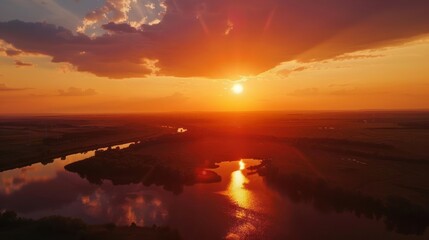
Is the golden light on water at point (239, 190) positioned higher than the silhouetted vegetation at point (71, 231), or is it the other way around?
the silhouetted vegetation at point (71, 231)

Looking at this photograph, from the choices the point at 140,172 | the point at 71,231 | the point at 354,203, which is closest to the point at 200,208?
the point at 71,231

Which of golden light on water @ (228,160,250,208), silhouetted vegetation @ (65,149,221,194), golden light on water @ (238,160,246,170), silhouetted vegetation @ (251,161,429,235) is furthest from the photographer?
golden light on water @ (238,160,246,170)

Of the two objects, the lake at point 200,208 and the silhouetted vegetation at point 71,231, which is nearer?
the silhouetted vegetation at point 71,231

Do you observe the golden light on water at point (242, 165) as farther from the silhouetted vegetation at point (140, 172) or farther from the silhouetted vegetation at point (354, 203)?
the silhouetted vegetation at point (354, 203)

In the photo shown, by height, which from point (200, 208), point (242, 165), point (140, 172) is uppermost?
point (140, 172)

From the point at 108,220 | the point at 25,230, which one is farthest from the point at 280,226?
the point at 25,230

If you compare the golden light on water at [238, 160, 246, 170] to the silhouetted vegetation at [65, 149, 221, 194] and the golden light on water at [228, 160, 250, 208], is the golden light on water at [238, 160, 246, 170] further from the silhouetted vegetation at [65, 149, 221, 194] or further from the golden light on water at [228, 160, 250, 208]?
the silhouetted vegetation at [65, 149, 221, 194]

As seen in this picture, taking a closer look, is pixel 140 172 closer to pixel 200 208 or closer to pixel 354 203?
pixel 200 208

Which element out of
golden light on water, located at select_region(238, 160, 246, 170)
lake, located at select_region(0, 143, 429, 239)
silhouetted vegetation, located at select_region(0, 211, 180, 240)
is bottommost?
lake, located at select_region(0, 143, 429, 239)

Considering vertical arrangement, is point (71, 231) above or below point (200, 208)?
above

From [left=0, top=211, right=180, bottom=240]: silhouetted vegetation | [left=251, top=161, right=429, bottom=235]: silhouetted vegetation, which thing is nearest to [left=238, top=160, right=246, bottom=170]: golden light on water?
[left=251, top=161, right=429, bottom=235]: silhouetted vegetation

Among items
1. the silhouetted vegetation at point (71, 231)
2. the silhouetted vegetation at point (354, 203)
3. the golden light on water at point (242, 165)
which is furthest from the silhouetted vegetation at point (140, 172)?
the silhouetted vegetation at point (71, 231)

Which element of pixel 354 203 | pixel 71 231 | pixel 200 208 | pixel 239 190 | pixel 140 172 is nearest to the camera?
pixel 71 231
